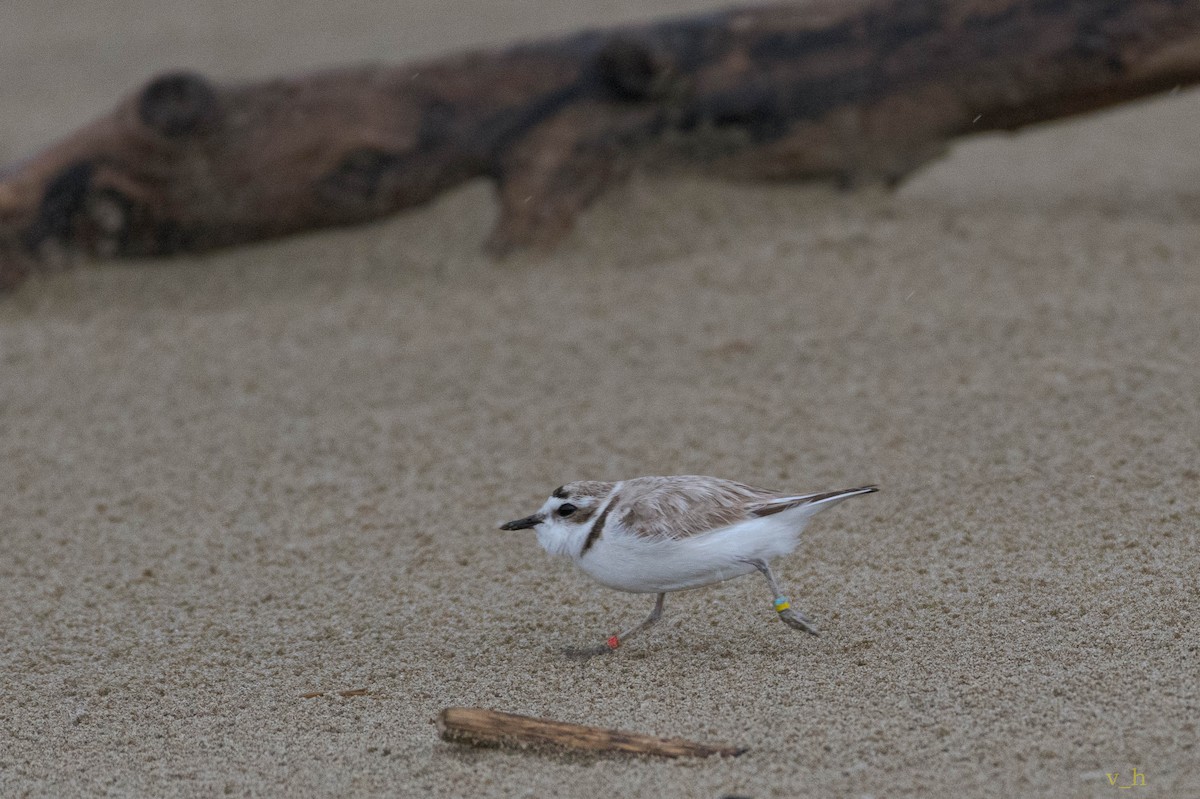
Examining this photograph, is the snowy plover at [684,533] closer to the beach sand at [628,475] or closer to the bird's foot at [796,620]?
the bird's foot at [796,620]

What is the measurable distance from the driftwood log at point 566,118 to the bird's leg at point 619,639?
353 cm

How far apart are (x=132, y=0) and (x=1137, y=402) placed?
1427cm

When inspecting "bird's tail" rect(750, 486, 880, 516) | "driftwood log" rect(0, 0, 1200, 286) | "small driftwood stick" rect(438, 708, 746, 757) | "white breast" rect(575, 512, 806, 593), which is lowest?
"small driftwood stick" rect(438, 708, 746, 757)

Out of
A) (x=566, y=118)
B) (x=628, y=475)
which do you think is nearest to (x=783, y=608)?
(x=628, y=475)

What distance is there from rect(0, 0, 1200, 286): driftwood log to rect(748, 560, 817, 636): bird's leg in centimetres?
366

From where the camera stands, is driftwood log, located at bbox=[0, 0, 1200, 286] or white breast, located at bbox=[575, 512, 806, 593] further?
driftwood log, located at bbox=[0, 0, 1200, 286]

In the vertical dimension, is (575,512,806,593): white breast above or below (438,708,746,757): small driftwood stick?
above

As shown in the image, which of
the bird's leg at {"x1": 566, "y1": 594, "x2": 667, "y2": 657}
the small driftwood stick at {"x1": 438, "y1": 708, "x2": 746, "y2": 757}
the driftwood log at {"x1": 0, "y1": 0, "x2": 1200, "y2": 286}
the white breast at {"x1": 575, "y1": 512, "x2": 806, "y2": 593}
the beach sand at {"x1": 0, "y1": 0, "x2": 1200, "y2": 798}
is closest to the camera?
the small driftwood stick at {"x1": 438, "y1": 708, "x2": 746, "y2": 757}

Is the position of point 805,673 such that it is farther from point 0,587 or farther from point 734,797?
point 0,587

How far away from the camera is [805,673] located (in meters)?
3.46

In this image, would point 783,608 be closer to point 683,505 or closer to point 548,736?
point 683,505

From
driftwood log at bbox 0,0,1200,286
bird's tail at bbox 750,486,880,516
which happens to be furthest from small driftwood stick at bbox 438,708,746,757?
driftwood log at bbox 0,0,1200,286

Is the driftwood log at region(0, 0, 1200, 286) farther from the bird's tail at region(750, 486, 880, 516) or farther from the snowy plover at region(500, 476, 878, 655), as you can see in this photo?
the bird's tail at region(750, 486, 880, 516)

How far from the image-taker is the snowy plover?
3.52 m
